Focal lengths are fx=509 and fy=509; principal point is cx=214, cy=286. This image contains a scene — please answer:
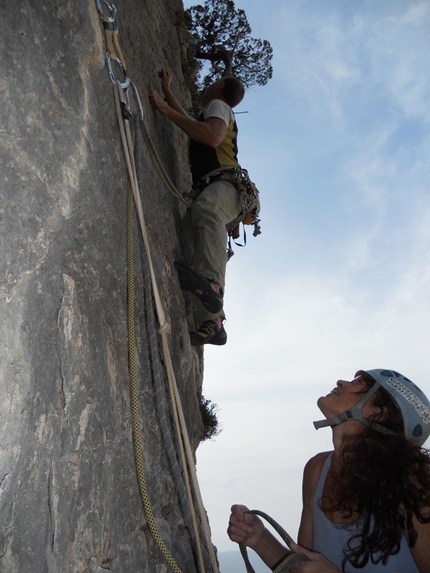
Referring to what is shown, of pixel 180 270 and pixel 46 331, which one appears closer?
pixel 46 331

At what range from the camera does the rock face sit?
5.63ft

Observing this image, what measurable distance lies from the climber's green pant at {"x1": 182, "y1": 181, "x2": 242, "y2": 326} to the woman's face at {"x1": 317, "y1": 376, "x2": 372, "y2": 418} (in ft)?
3.33

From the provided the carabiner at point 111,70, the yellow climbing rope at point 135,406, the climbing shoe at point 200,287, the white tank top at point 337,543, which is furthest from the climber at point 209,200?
the white tank top at point 337,543

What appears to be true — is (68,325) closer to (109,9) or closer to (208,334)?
(208,334)

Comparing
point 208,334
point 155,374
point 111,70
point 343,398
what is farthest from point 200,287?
point 111,70

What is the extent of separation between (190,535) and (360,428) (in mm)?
959

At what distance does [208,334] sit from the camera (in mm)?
3322

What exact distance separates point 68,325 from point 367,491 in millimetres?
1485

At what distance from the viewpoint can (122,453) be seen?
2117 millimetres

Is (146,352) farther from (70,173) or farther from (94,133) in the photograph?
(94,133)

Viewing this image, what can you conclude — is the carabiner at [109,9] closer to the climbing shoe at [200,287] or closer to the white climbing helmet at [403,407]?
the climbing shoe at [200,287]

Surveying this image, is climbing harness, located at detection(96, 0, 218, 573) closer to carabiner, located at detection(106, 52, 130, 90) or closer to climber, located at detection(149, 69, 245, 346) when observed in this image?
carabiner, located at detection(106, 52, 130, 90)

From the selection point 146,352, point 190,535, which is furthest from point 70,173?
point 190,535

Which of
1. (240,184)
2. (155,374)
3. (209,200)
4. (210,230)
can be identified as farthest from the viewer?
(240,184)
